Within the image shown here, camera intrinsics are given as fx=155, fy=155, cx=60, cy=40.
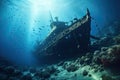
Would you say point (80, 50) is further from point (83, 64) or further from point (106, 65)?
point (106, 65)

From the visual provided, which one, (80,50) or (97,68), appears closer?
(97,68)

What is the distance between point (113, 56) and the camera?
32.5 feet

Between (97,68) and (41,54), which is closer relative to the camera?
(97,68)

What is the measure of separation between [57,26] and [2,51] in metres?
19.8

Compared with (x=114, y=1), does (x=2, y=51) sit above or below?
below

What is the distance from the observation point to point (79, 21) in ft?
51.4

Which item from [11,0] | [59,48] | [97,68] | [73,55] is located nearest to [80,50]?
Answer: [73,55]

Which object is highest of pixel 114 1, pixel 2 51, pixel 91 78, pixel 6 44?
pixel 114 1

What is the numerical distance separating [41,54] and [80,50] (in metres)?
6.39

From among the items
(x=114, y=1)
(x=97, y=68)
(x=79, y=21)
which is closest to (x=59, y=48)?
(x=79, y=21)

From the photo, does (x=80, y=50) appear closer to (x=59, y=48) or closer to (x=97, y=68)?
(x=59, y=48)

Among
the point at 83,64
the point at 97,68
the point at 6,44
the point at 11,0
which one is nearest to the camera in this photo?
the point at 97,68

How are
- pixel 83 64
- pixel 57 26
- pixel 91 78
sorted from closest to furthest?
pixel 91 78, pixel 83 64, pixel 57 26

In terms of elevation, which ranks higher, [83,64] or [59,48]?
[59,48]
